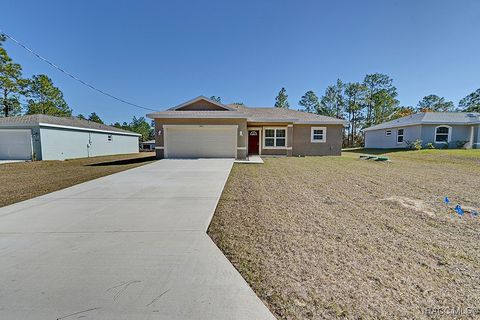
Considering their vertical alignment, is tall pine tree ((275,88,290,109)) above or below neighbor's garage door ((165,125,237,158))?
above

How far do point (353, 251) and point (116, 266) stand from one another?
310cm

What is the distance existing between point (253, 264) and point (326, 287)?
0.85 metres

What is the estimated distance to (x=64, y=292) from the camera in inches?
85.0

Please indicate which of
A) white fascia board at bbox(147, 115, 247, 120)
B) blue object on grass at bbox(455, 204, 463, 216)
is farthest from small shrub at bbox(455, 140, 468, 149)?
blue object on grass at bbox(455, 204, 463, 216)

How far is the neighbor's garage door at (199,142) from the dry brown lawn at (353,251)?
919 cm

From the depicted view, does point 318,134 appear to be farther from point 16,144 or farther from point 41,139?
point 16,144

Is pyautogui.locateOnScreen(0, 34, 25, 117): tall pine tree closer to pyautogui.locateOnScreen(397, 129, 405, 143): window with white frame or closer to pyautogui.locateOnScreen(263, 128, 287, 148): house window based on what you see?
pyautogui.locateOnScreen(263, 128, 287, 148): house window

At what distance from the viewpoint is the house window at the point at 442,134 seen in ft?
70.2

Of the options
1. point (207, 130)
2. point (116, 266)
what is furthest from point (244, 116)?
point (116, 266)

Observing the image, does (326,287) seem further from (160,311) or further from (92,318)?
(92,318)

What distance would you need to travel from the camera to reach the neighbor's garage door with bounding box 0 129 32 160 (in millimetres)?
15836

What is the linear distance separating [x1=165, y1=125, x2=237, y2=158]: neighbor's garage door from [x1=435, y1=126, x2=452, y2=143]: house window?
21582 millimetres

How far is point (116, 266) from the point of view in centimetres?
260

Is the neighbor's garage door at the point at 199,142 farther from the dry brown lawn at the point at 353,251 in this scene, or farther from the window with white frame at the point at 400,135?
the window with white frame at the point at 400,135
